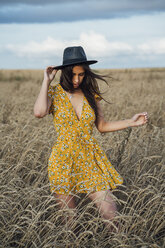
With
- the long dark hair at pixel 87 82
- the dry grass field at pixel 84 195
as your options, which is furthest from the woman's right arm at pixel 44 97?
the dry grass field at pixel 84 195

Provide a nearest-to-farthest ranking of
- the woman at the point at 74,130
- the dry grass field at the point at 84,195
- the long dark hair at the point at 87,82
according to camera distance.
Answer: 1. the dry grass field at the point at 84,195
2. the woman at the point at 74,130
3. the long dark hair at the point at 87,82

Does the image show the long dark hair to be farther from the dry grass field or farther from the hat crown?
the dry grass field

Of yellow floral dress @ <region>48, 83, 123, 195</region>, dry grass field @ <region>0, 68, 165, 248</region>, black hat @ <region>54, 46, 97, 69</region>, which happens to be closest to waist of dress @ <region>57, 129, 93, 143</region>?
yellow floral dress @ <region>48, 83, 123, 195</region>

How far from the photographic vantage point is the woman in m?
2.11

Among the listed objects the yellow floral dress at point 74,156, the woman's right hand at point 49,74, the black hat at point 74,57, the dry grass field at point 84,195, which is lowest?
the dry grass field at point 84,195

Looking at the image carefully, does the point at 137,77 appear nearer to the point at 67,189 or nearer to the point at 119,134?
the point at 119,134

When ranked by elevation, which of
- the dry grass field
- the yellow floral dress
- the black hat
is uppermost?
the black hat

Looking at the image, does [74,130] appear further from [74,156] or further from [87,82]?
[87,82]

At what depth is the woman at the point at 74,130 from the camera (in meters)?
2.11

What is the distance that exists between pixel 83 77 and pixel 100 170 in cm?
72

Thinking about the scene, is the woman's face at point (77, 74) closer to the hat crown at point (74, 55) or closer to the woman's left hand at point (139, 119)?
the hat crown at point (74, 55)

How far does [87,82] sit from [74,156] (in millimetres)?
598

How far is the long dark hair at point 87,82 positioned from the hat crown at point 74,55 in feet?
0.17

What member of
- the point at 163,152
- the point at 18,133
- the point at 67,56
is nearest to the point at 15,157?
the point at 18,133
